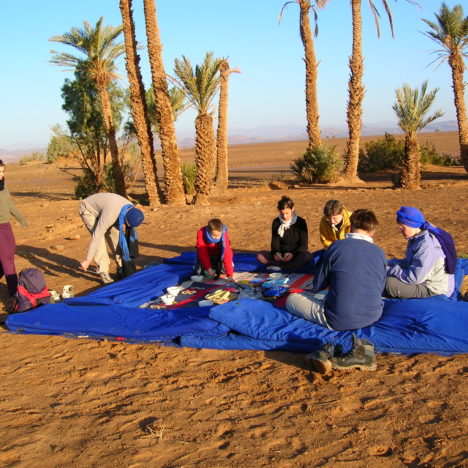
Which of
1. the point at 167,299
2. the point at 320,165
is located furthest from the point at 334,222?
the point at 320,165

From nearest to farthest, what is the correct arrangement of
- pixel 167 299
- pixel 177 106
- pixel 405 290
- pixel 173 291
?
pixel 405 290 → pixel 167 299 → pixel 173 291 → pixel 177 106

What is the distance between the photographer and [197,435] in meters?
3.47

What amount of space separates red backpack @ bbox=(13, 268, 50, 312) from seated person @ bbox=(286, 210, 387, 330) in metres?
3.25

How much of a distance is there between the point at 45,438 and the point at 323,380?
2.11m

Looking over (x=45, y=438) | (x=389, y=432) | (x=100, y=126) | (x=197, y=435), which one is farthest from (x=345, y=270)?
(x=100, y=126)

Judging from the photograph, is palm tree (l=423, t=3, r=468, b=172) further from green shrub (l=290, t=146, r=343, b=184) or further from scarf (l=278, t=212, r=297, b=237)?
scarf (l=278, t=212, r=297, b=237)

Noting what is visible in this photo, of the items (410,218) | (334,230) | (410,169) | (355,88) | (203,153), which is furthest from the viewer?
(355,88)

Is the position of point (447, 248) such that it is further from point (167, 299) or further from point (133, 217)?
point (133, 217)

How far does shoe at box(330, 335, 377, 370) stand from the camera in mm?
4199

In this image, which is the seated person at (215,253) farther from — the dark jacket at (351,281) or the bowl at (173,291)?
the dark jacket at (351,281)

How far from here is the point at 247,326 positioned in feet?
16.1

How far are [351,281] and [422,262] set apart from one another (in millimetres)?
972

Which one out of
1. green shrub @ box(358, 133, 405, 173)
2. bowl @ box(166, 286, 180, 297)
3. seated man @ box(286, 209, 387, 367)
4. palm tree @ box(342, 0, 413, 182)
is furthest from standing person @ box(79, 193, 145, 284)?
green shrub @ box(358, 133, 405, 173)

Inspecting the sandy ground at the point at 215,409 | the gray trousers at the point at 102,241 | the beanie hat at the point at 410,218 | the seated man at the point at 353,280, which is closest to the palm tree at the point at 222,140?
the gray trousers at the point at 102,241
